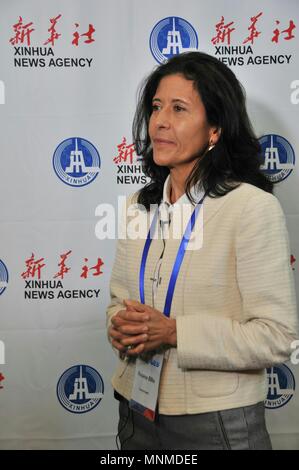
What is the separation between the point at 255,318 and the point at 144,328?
239 mm

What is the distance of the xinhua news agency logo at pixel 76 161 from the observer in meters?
2.11

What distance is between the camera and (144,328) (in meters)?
1.15

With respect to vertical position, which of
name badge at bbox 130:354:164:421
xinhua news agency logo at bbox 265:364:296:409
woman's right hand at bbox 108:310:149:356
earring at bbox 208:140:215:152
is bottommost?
xinhua news agency logo at bbox 265:364:296:409

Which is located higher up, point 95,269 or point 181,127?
point 181,127

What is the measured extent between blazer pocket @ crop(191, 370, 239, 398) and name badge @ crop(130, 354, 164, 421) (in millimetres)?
86

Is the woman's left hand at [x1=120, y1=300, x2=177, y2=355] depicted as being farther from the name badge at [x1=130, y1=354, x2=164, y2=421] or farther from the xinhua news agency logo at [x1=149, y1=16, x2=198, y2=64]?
the xinhua news agency logo at [x1=149, y1=16, x2=198, y2=64]

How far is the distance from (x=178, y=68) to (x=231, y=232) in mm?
482

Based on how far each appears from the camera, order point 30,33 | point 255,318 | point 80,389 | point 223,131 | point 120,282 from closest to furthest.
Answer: point 255,318
point 223,131
point 120,282
point 30,33
point 80,389

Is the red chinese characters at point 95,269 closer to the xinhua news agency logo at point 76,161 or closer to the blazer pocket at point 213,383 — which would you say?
the xinhua news agency logo at point 76,161

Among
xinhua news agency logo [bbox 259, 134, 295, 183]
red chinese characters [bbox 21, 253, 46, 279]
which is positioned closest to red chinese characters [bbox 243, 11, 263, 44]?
xinhua news agency logo [bbox 259, 134, 295, 183]

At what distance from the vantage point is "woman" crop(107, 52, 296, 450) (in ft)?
3.67

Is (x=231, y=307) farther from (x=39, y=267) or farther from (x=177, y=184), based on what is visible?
(x=39, y=267)

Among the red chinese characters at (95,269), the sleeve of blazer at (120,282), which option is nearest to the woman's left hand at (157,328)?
the sleeve of blazer at (120,282)

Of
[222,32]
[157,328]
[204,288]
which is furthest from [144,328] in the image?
[222,32]
